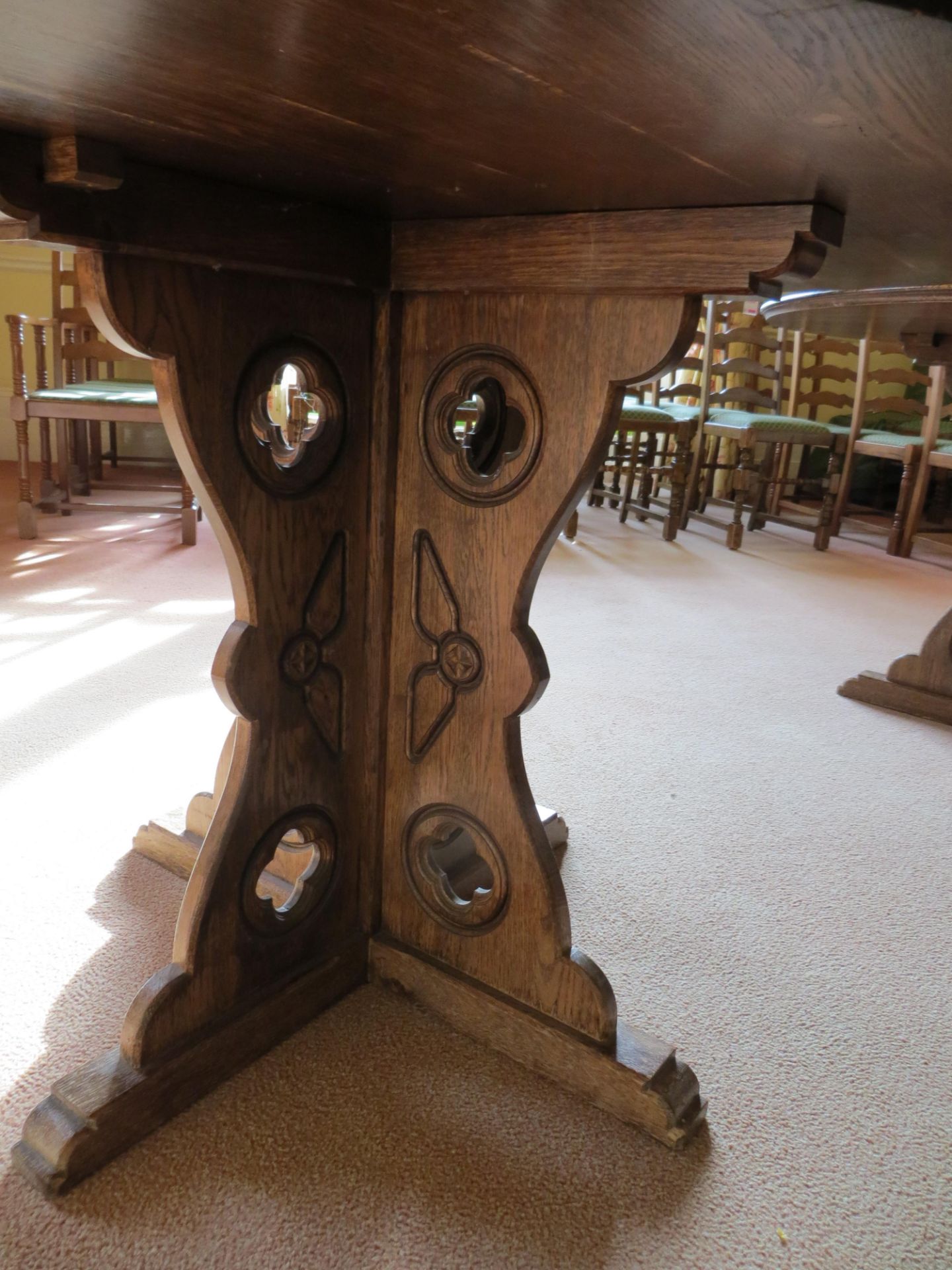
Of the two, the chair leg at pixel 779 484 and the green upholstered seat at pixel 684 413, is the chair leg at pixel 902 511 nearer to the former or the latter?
the chair leg at pixel 779 484

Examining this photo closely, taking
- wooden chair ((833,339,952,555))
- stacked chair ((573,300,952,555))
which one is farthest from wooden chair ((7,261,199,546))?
wooden chair ((833,339,952,555))

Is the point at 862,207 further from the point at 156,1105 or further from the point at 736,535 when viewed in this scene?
the point at 736,535

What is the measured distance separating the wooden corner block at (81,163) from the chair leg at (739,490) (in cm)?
317

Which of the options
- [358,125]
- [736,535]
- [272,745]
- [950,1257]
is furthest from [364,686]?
[736,535]

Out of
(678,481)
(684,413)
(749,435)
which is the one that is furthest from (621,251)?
(684,413)

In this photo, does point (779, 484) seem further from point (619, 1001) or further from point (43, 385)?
point (619, 1001)

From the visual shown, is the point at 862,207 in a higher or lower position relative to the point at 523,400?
higher

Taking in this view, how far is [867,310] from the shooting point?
1516 millimetres

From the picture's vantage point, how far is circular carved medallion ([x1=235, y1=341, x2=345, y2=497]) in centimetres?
80

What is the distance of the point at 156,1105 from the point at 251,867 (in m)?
0.21

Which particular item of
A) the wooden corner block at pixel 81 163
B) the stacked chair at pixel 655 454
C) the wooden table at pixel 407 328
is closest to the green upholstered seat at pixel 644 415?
the stacked chair at pixel 655 454

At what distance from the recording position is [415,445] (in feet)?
2.94

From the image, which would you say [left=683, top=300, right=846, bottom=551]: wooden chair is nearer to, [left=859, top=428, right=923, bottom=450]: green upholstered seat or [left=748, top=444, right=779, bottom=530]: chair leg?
[left=748, top=444, right=779, bottom=530]: chair leg

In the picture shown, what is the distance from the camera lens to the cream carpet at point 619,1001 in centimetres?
75
